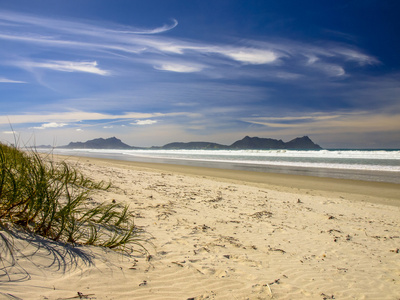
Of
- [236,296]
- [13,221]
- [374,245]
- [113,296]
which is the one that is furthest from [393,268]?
[13,221]

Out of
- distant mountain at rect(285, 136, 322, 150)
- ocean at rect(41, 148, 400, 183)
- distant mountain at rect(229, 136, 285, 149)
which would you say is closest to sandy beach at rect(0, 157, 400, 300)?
ocean at rect(41, 148, 400, 183)

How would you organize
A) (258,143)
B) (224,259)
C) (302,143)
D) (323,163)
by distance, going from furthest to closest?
(302,143), (258,143), (323,163), (224,259)

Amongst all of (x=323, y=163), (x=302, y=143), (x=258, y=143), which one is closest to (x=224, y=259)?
(x=323, y=163)

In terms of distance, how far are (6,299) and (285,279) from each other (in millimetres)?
2890

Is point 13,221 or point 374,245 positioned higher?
point 13,221

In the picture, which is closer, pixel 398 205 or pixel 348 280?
pixel 348 280

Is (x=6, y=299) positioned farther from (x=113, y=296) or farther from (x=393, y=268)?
(x=393, y=268)

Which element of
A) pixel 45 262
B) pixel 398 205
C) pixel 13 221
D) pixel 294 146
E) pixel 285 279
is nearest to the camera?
pixel 45 262

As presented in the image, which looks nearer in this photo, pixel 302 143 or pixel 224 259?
pixel 224 259

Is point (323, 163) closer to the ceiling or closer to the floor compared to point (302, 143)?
closer to the floor

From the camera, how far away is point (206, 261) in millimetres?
3354

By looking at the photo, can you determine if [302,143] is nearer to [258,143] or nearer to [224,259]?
[258,143]

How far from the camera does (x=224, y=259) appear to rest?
11.5ft

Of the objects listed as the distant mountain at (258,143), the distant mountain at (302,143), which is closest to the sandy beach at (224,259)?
the distant mountain at (258,143)
